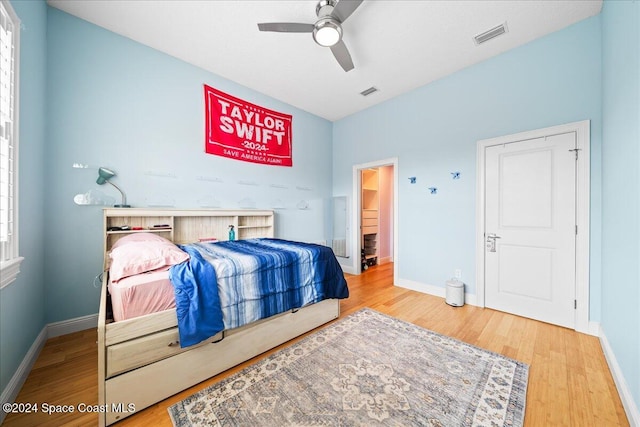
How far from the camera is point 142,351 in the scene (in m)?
1.35

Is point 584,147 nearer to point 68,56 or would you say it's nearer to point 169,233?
point 169,233

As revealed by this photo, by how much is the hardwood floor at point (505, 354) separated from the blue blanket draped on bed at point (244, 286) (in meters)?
0.43

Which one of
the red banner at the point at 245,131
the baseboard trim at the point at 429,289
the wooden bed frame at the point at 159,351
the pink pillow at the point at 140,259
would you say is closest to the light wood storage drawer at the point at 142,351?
the wooden bed frame at the point at 159,351

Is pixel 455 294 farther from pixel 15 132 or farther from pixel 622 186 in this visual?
pixel 15 132

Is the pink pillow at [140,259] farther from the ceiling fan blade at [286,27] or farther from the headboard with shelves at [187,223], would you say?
the ceiling fan blade at [286,27]

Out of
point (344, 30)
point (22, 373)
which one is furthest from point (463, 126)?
point (22, 373)

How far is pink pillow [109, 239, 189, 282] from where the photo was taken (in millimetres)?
1495

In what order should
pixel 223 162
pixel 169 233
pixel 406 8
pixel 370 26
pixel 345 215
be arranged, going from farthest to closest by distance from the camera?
1. pixel 345 215
2. pixel 223 162
3. pixel 169 233
4. pixel 370 26
5. pixel 406 8

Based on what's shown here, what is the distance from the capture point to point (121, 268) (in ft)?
4.87

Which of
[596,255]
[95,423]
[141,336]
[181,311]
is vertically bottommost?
[95,423]

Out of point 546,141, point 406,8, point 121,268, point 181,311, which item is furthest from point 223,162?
point 546,141

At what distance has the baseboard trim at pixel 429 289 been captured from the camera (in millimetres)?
3006

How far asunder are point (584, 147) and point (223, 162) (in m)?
4.12

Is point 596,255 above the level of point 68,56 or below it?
below
